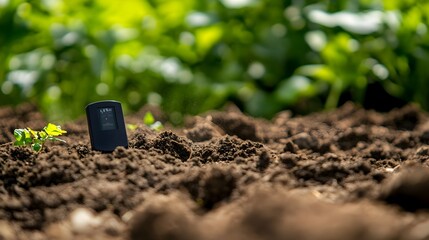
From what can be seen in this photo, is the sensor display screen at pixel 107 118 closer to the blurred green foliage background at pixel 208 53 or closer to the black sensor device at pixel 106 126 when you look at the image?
the black sensor device at pixel 106 126

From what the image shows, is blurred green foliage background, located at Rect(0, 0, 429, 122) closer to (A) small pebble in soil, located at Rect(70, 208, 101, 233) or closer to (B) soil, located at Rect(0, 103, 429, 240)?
(B) soil, located at Rect(0, 103, 429, 240)

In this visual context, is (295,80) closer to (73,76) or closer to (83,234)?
(73,76)

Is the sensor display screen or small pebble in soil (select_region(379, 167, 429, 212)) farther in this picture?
the sensor display screen

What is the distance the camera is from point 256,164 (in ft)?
6.89


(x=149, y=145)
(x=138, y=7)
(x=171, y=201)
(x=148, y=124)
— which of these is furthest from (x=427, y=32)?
(x=171, y=201)

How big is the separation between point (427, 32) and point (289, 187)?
328 cm

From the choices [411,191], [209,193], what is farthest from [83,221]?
[411,191]

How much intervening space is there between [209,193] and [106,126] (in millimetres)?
735

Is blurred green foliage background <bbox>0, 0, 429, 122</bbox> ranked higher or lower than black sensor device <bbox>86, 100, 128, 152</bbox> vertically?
higher

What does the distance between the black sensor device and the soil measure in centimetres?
5

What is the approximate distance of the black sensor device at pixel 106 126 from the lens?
2.30m

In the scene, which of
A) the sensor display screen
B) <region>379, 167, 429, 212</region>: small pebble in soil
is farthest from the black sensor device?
<region>379, 167, 429, 212</region>: small pebble in soil

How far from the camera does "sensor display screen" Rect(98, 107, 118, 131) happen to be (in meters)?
Answer: 2.34

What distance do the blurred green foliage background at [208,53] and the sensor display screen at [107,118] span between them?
7.34 ft
